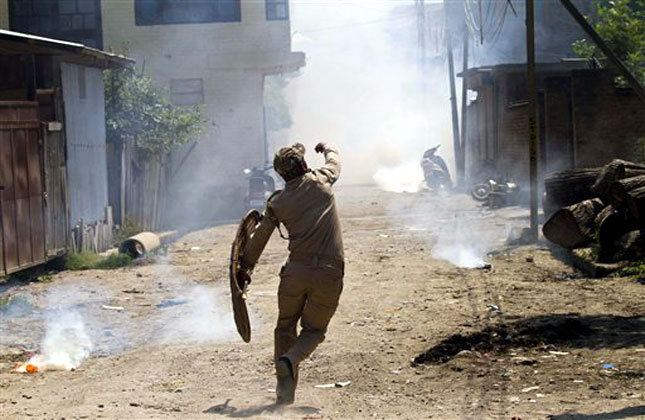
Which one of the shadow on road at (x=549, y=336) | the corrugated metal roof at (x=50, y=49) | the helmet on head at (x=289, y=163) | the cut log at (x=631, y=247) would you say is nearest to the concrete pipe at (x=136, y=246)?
the corrugated metal roof at (x=50, y=49)

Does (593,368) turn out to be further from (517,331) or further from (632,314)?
(632,314)

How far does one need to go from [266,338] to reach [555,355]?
282 centimetres

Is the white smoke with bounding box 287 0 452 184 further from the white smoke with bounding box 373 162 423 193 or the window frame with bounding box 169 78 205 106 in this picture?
the window frame with bounding box 169 78 205 106

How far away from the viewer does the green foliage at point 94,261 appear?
15555 mm

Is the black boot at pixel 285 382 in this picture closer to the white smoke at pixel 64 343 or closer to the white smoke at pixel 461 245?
the white smoke at pixel 64 343

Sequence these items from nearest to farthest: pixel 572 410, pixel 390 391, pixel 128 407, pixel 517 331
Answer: pixel 572 410
pixel 128 407
pixel 390 391
pixel 517 331

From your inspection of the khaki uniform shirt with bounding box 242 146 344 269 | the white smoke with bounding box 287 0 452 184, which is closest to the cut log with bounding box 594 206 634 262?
the khaki uniform shirt with bounding box 242 146 344 269

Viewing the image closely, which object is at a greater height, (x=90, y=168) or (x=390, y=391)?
(x=90, y=168)

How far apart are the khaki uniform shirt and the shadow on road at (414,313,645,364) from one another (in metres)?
1.67

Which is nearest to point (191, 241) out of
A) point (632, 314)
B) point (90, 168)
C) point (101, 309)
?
point (90, 168)

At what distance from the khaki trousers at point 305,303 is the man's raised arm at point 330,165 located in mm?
763

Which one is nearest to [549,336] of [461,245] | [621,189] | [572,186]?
[621,189]

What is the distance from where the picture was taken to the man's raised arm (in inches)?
299

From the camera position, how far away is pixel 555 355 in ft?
26.4
